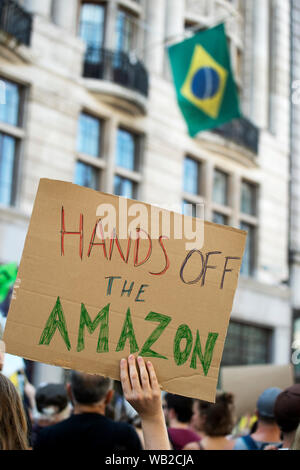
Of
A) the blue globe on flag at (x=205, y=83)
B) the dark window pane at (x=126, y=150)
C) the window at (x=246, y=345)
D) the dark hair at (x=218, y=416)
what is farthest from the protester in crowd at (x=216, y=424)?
the window at (x=246, y=345)

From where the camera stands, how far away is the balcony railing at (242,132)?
17.3 metres

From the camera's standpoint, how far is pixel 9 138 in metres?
13.3

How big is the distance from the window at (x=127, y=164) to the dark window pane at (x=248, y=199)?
3.71 meters

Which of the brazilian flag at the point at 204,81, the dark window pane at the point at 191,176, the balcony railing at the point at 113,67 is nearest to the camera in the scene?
the brazilian flag at the point at 204,81

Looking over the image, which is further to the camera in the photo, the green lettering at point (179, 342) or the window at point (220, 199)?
the window at point (220, 199)

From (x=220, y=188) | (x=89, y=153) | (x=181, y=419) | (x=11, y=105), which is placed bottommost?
(x=181, y=419)

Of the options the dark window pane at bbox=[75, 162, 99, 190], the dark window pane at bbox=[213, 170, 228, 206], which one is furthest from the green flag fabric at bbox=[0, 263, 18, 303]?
the dark window pane at bbox=[213, 170, 228, 206]

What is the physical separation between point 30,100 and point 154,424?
11839 mm

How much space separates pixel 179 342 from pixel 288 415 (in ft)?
3.17

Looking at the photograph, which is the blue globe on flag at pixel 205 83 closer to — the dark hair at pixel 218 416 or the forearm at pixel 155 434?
the dark hair at pixel 218 416

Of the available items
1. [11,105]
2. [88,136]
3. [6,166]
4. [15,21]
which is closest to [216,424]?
[6,166]

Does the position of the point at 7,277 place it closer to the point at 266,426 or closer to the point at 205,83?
the point at 266,426
